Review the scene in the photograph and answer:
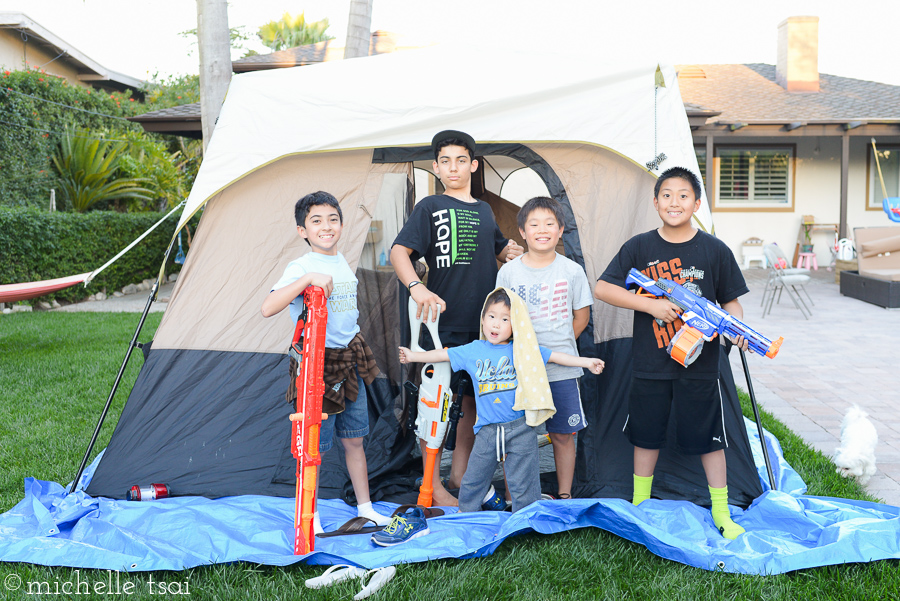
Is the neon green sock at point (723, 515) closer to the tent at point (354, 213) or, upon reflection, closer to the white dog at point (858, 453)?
the tent at point (354, 213)

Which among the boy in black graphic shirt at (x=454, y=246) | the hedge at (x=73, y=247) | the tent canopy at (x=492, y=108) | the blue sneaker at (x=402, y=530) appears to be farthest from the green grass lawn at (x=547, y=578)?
the hedge at (x=73, y=247)

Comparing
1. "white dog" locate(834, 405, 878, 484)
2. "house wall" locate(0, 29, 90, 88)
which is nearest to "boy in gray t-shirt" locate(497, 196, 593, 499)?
"white dog" locate(834, 405, 878, 484)

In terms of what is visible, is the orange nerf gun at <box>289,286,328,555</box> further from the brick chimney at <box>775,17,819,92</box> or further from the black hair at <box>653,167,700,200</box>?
the brick chimney at <box>775,17,819,92</box>

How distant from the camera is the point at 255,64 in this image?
1117 centimetres

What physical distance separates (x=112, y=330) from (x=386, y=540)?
5845mm

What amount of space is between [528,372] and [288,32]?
2672 cm

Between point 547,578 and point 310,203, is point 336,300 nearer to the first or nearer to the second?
point 310,203

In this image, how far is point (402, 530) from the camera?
8.05ft

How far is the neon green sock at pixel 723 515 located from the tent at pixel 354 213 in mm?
238

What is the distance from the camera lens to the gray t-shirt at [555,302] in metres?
2.70

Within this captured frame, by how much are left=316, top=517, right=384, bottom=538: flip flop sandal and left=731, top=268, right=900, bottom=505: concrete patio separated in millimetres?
2261

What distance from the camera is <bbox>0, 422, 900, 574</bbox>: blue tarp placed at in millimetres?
2273

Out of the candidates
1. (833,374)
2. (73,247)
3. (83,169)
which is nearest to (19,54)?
(83,169)

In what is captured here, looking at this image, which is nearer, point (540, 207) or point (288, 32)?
point (540, 207)
